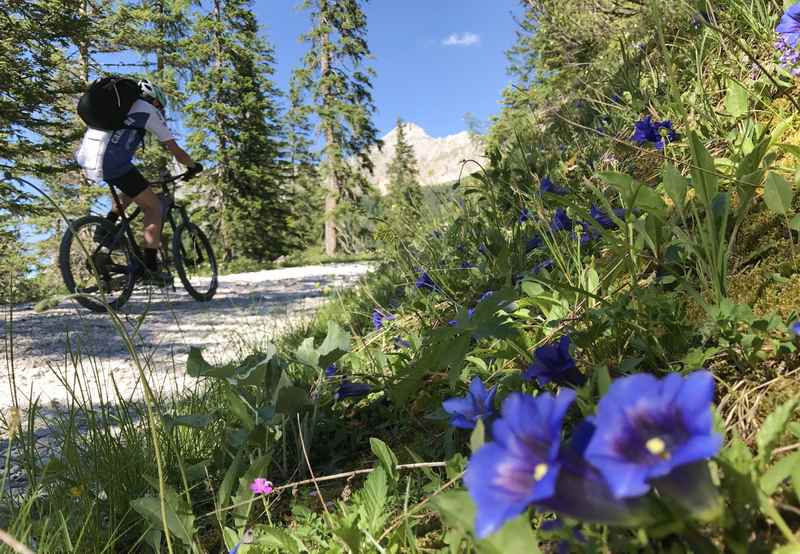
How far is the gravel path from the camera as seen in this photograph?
3.00 m

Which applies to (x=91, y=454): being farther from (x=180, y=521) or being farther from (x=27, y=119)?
(x=27, y=119)

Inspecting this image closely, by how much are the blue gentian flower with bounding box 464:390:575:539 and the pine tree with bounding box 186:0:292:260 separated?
24399 millimetres

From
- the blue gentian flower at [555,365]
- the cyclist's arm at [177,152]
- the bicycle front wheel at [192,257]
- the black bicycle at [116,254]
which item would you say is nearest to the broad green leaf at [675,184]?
the blue gentian flower at [555,365]

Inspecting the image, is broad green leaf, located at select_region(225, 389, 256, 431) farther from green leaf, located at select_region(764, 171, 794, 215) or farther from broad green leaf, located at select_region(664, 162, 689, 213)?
green leaf, located at select_region(764, 171, 794, 215)

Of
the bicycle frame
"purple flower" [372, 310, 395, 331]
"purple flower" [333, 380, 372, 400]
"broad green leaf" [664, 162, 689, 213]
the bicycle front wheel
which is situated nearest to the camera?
"broad green leaf" [664, 162, 689, 213]

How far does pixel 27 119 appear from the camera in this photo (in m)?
8.12

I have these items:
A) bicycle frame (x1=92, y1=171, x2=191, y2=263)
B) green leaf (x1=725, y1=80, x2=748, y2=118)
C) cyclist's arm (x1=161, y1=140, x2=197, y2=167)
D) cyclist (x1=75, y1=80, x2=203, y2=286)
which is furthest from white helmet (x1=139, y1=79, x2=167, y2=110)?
green leaf (x1=725, y1=80, x2=748, y2=118)

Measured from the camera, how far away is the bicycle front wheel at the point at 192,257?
20.7 ft

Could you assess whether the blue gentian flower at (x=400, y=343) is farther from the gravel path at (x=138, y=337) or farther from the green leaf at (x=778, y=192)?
the green leaf at (x=778, y=192)

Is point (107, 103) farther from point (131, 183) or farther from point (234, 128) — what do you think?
point (234, 128)

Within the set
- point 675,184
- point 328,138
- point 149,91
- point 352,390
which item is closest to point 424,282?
point 352,390

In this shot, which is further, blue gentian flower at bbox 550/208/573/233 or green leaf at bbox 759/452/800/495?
blue gentian flower at bbox 550/208/573/233

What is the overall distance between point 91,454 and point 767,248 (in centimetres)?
193

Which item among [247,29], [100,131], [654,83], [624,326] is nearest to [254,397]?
[624,326]
